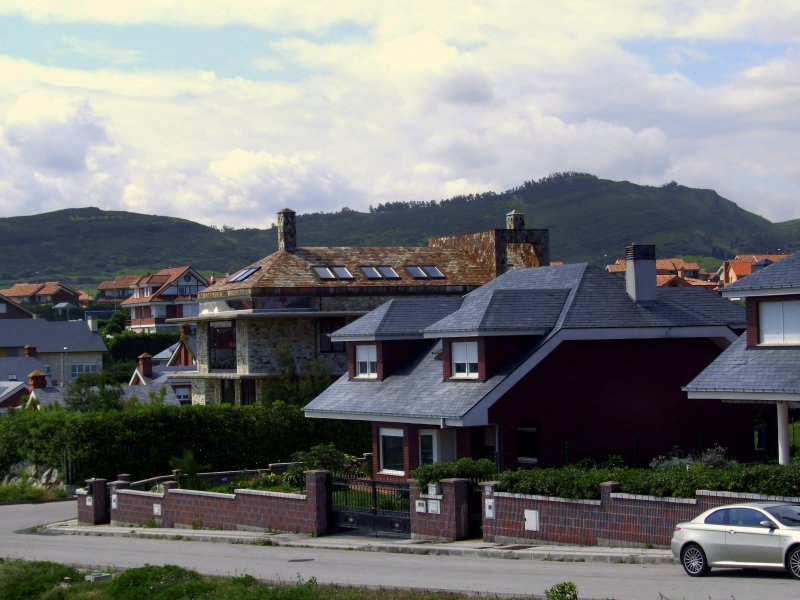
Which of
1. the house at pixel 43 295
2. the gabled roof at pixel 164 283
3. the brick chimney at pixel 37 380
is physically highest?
the house at pixel 43 295

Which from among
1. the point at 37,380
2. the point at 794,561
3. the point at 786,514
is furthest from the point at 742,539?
the point at 37,380

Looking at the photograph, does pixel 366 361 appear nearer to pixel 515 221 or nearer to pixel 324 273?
pixel 324 273

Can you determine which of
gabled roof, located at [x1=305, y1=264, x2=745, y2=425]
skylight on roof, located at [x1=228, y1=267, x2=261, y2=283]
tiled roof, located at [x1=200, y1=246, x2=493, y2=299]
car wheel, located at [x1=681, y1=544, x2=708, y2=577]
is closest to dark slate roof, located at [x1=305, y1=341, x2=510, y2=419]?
gabled roof, located at [x1=305, y1=264, x2=745, y2=425]

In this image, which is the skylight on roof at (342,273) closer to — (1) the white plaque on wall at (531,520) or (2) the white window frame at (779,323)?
(2) the white window frame at (779,323)

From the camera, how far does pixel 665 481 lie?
78.7ft

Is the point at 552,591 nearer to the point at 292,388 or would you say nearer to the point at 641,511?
the point at 641,511

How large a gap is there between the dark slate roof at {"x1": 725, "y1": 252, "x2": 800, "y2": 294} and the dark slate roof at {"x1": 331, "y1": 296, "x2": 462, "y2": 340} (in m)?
12.2

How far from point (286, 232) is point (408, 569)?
3378 centimetres

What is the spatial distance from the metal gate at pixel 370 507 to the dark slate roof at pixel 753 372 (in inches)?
299

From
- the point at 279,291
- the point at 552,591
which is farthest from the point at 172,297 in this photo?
the point at 552,591

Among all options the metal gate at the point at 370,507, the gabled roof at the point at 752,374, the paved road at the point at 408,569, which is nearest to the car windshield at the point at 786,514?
the paved road at the point at 408,569

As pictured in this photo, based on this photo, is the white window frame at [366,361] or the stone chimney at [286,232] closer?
the white window frame at [366,361]

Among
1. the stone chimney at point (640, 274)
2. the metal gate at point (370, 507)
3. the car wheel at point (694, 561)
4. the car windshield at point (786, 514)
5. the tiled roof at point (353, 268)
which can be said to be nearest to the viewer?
the car windshield at point (786, 514)

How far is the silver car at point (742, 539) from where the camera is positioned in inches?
767
